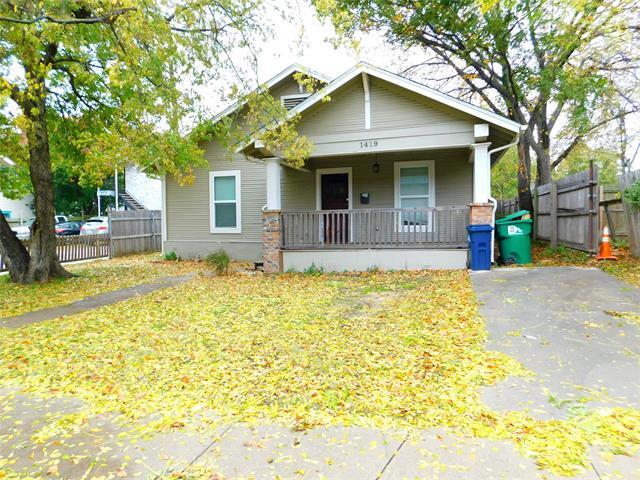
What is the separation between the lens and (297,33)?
817cm

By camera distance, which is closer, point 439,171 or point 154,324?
point 154,324

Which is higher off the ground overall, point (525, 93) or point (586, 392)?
point (525, 93)

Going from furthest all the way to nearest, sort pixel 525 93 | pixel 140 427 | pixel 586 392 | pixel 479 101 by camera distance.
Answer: pixel 479 101 → pixel 525 93 → pixel 586 392 → pixel 140 427

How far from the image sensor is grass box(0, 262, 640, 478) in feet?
9.09

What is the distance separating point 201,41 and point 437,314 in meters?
7.07

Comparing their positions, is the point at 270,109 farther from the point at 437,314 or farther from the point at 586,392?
the point at 586,392

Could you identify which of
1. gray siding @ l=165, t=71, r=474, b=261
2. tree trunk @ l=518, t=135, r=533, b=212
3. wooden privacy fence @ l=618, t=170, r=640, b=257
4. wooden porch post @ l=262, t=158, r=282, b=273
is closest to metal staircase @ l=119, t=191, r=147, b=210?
gray siding @ l=165, t=71, r=474, b=261

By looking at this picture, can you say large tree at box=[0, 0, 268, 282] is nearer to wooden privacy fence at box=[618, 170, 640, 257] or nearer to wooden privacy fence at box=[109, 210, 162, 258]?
wooden privacy fence at box=[109, 210, 162, 258]

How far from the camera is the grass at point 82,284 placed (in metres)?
7.42

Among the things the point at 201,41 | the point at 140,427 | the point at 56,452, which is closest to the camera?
the point at 56,452

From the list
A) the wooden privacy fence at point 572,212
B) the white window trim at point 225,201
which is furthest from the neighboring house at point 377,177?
the wooden privacy fence at point 572,212

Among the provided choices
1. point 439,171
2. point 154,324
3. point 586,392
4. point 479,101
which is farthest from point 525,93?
point 154,324

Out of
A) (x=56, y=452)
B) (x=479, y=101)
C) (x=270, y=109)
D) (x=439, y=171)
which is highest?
(x=479, y=101)

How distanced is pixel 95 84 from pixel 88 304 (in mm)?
6254
